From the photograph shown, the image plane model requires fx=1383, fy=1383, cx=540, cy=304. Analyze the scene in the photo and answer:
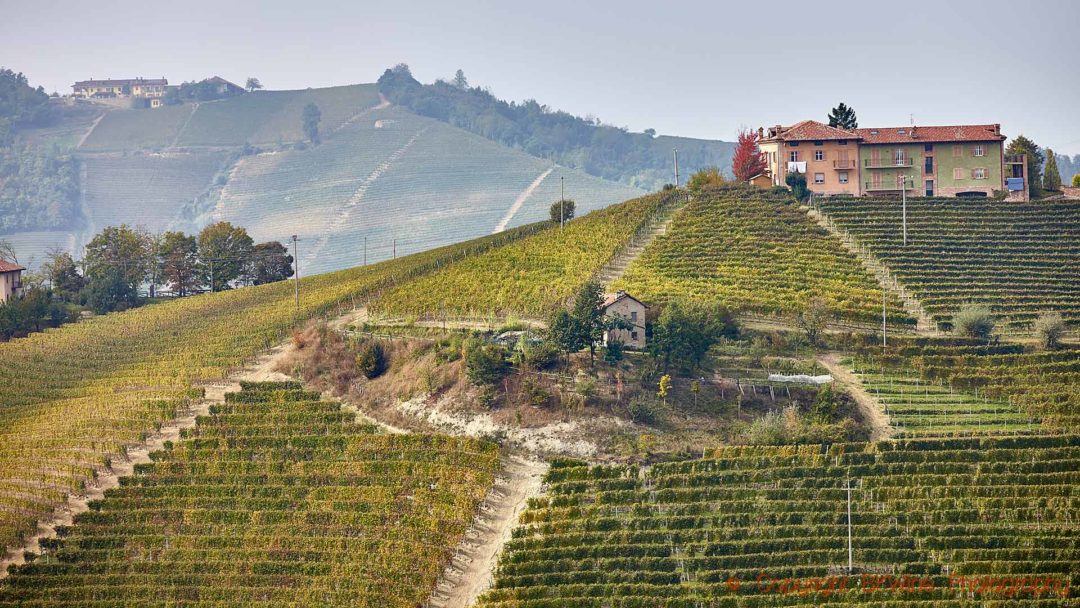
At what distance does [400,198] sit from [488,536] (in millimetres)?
135547

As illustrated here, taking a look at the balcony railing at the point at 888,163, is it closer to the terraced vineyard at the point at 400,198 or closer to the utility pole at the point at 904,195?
the utility pole at the point at 904,195

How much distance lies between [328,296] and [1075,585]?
40376mm

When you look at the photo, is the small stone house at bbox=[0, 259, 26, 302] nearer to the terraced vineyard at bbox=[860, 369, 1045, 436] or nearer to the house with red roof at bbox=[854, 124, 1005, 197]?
the house with red roof at bbox=[854, 124, 1005, 197]

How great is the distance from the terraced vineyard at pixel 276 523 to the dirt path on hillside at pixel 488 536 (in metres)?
0.41

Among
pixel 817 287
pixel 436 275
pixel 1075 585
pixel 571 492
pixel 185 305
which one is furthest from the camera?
pixel 185 305

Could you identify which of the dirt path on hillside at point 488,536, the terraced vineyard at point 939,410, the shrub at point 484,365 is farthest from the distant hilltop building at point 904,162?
the dirt path on hillside at point 488,536

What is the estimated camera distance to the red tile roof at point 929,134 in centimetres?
7744

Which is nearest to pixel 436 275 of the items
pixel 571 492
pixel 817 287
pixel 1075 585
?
pixel 817 287

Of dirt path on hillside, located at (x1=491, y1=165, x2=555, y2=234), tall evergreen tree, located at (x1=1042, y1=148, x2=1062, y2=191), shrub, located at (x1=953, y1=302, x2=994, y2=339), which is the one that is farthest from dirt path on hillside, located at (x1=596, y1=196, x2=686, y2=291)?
dirt path on hillside, located at (x1=491, y1=165, x2=555, y2=234)

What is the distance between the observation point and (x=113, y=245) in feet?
303

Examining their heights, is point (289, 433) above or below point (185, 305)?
below

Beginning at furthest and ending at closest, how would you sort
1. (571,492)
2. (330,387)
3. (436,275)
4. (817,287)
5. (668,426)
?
(436,275) < (817,287) < (330,387) < (668,426) < (571,492)

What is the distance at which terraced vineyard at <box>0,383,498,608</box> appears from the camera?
46.5m

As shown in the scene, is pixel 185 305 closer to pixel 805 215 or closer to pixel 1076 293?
pixel 805 215
